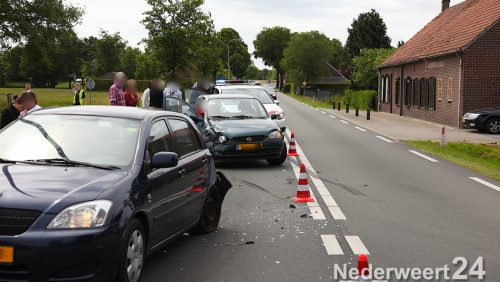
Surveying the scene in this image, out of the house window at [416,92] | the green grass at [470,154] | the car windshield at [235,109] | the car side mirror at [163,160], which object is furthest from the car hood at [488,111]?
the car side mirror at [163,160]

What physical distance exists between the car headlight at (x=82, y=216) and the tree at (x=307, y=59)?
95.8 metres

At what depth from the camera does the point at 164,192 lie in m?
5.61

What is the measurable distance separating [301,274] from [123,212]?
5.64ft

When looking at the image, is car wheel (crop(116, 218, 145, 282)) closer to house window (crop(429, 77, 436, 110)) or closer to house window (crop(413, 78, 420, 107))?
house window (crop(429, 77, 436, 110))

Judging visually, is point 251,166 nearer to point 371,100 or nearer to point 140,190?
point 140,190

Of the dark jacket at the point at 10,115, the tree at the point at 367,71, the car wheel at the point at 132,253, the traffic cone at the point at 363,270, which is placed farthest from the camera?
the tree at the point at 367,71

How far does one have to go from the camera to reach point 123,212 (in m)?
4.71

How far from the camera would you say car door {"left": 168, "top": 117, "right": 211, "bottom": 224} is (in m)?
6.30

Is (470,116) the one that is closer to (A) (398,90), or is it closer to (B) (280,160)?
(B) (280,160)

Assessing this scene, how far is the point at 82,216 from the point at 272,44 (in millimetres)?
129529

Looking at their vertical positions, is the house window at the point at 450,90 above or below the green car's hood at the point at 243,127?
above

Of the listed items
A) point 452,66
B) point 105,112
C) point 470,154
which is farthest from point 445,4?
point 105,112

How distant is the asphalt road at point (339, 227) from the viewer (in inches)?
227

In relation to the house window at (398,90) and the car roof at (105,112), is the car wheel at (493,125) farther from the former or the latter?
the car roof at (105,112)
